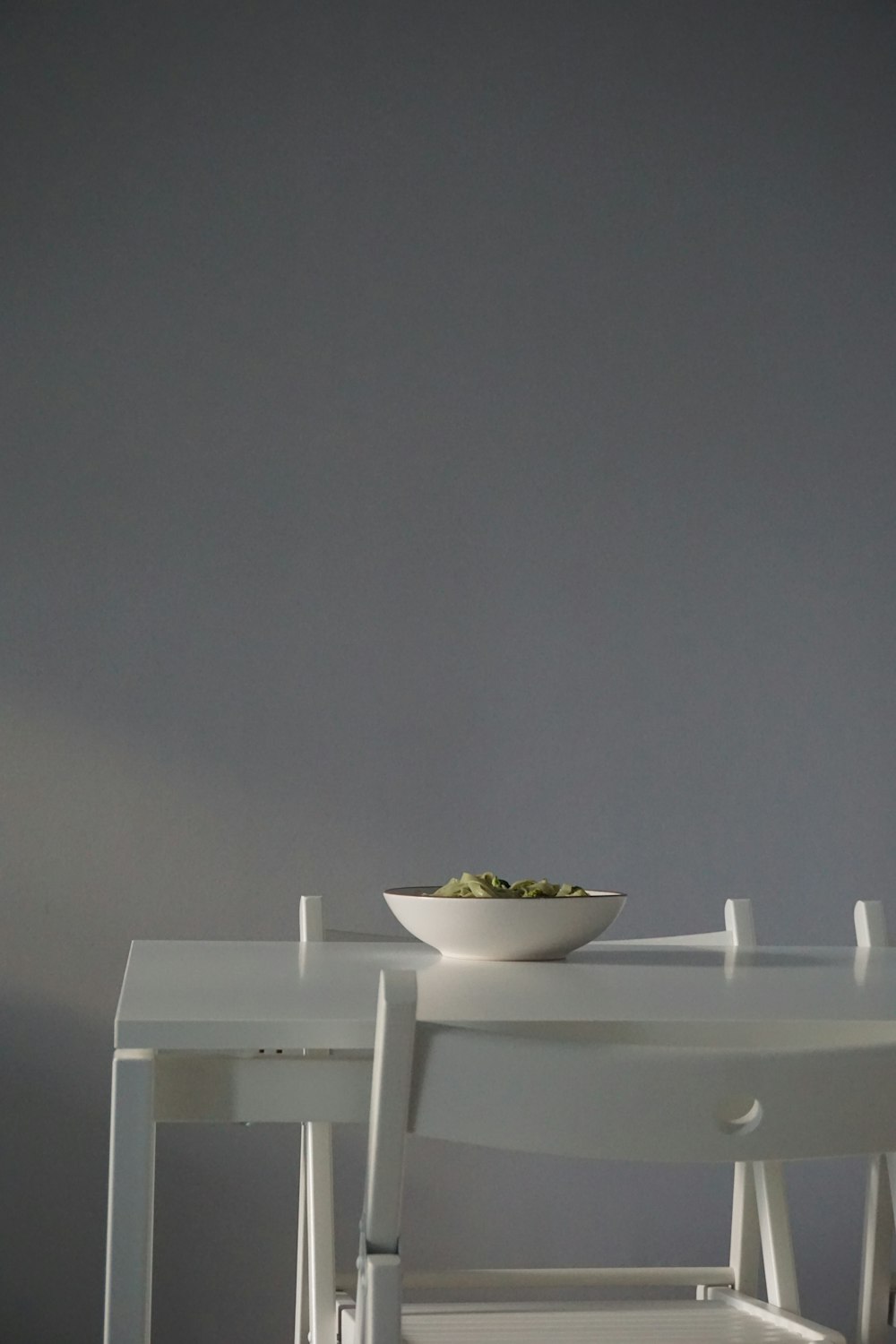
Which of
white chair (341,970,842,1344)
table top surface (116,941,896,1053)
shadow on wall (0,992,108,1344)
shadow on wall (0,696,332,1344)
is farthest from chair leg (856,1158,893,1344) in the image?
shadow on wall (0,992,108,1344)

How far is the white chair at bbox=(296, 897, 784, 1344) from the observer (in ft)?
5.04

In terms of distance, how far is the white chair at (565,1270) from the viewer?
5.04ft

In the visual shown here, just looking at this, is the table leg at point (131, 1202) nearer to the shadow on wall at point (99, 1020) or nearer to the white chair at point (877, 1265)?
the white chair at point (877, 1265)

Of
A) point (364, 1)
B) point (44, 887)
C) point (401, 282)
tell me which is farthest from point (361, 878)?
point (364, 1)

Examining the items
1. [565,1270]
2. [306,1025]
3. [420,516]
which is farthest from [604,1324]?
[420,516]

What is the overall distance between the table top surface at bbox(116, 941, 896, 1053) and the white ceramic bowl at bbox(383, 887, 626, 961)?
21 millimetres

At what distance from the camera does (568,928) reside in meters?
1.52

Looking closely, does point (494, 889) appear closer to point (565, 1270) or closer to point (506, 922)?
point (506, 922)

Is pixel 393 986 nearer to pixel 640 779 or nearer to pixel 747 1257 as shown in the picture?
pixel 747 1257

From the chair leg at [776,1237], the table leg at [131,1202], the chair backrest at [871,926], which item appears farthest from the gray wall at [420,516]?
the table leg at [131,1202]

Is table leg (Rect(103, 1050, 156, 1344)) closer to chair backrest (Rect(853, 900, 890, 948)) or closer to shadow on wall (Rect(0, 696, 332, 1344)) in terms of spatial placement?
chair backrest (Rect(853, 900, 890, 948))

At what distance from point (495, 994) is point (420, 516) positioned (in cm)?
154

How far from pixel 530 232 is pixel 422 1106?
2165 mm

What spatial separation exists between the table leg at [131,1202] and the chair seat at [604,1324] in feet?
A: 1.36
